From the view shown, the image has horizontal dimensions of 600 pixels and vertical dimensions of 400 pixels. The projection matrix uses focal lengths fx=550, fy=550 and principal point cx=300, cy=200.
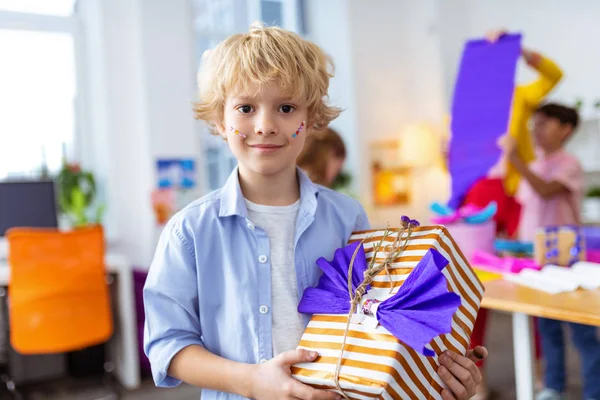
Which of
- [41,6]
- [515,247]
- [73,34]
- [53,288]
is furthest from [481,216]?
[41,6]

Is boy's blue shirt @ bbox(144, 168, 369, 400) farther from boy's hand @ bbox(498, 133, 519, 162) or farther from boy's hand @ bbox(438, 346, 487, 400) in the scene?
boy's hand @ bbox(498, 133, 519, 162)

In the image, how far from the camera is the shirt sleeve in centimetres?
84

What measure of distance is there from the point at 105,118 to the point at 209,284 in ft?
10.7

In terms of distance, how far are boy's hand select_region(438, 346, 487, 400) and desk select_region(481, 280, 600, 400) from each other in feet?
Answer: 1.67

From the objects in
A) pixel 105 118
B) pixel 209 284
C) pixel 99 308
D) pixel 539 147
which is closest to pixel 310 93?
pixel 209 284

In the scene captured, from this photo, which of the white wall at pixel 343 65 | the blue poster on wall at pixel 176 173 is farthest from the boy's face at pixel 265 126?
the white wall at pixel 343 65

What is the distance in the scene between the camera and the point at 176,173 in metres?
3.87

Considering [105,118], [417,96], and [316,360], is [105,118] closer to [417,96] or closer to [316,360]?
[417,96]

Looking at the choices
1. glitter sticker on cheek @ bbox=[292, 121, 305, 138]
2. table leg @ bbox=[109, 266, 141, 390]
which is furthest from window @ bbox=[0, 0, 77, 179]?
glitter sticker on cheek @ bbox=[292, 121, 305, 138]

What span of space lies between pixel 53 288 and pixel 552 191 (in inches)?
93.4

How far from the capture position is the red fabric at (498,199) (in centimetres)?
307

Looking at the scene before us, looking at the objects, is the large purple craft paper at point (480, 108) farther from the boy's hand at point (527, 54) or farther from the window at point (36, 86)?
the window at point (36, 86)

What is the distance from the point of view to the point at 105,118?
3818 mm

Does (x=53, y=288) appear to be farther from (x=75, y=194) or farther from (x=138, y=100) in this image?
(x=138, y=100)
